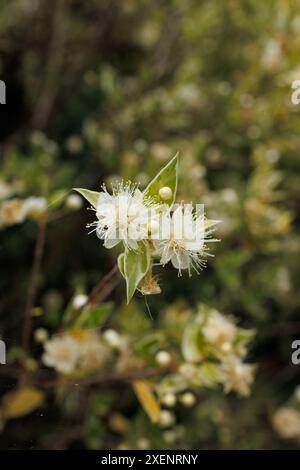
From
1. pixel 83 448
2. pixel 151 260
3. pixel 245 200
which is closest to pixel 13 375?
pixel 83 448

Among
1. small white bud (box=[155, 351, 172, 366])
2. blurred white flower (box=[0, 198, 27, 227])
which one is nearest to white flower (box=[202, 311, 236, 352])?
small white bud (box=[155, 351, 172, 366])

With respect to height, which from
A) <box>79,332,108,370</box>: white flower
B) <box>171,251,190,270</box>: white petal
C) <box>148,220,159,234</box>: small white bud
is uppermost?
<box>79,332,108,370</box>: white flower

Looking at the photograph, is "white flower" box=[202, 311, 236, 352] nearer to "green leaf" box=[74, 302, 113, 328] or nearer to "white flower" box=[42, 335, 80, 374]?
"green leaf" box=[74, 302, 113, 328]

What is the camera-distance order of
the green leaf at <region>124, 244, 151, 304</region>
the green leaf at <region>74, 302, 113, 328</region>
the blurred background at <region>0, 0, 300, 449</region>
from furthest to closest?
the blurred background at <region>0, 0, 300, 449</region>, the green leaf at <region>74, 302, 113, 328</region>, the green leaf at <region>124, 244, 151, 304</region>

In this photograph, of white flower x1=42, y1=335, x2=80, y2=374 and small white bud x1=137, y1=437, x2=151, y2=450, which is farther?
small white bud x1=137, y1=437, x2=151, y2=450

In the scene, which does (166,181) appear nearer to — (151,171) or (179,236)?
(179,236)

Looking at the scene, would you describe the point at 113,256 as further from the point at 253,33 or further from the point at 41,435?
the point at 253,33

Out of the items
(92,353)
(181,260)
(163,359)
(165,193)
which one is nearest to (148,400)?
(163,359)

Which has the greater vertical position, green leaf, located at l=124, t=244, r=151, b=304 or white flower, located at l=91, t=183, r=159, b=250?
white flower, located at l=91, t=183, r=159, b=250
